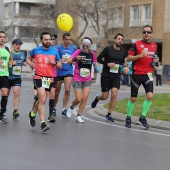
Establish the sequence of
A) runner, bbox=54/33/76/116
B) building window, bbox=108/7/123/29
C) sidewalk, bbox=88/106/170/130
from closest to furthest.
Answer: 1. sidewalk, bbox=88/106/170/130
2. runner, bbox=54/33/76/116
3. building window, bbox=108/7/123/29

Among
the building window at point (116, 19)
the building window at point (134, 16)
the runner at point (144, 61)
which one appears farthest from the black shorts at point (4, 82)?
the building window at point (134, 16)

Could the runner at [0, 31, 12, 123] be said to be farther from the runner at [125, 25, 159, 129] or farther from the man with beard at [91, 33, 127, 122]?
the runner at [125, 25, 159, 129]

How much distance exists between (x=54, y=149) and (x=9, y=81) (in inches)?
174

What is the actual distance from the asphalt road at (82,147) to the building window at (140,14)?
33.7 m

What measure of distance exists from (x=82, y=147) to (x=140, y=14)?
3770cm

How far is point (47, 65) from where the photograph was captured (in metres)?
11.0

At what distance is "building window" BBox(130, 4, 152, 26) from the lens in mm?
45347

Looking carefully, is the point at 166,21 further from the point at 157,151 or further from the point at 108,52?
the point at 157,151

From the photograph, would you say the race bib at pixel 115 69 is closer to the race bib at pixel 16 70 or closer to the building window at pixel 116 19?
the race bib at pixel 16 70

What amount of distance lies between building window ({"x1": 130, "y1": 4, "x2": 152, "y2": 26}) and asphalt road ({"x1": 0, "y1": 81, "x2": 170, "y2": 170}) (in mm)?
33669

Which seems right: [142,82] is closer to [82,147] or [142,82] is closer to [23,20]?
[82,147]

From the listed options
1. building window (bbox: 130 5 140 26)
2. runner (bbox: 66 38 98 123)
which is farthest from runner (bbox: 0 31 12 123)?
building window (bbox: 130 5 140 26)

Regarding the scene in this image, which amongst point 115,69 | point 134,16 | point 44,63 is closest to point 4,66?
point 44,63

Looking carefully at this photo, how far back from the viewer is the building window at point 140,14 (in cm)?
4535
